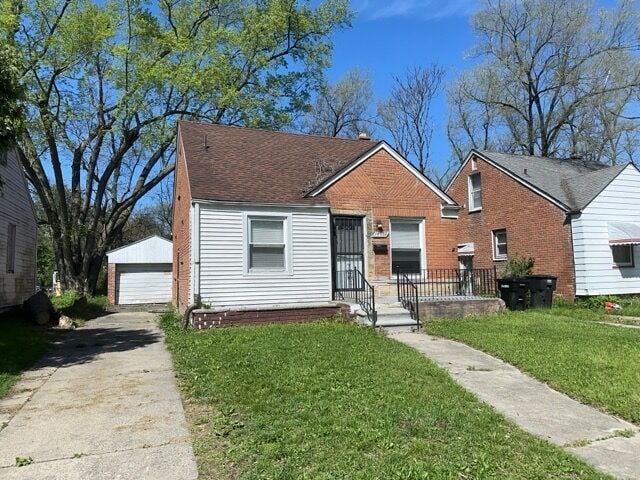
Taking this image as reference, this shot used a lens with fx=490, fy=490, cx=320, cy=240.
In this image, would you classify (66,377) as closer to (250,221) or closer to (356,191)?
(250,221)

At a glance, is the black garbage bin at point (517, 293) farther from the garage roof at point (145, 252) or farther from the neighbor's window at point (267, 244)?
the garage roof at point (145, 252)

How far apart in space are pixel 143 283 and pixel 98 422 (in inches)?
819

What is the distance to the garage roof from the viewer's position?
24766 millimetres

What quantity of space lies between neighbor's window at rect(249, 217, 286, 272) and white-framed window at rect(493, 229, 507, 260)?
10.7 m

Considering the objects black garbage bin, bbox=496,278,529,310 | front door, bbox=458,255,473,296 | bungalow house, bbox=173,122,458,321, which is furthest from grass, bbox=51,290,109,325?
black garbage bin, bbox=496,278,529,310

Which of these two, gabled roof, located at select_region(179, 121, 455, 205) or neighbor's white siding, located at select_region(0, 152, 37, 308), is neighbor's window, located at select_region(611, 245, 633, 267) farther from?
neighbor's white siding, located at select_region(0, 152, 37, 308)

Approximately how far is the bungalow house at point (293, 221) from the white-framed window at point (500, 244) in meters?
5.95

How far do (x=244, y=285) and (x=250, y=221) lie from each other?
5.41 feet

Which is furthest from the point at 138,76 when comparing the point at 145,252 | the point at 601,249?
the point at 601,249

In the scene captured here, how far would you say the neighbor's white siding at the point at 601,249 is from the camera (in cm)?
Answer: 1580

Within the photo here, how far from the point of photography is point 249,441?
4.50 m

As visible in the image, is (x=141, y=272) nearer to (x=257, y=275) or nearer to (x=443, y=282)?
(x=257, y=275)

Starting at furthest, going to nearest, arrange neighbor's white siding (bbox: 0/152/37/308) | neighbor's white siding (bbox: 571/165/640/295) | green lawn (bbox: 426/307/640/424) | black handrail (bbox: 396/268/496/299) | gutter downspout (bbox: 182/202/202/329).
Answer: neighbor's white siding (bbox: 571/165/640/295) → neighbor's white siding (bbox: 0/152/37/308) → black handrail (bbox: 396/268/496/299) → gutter downspout (bbox: 182/202/202/329) → green lawn (bbox: 426/307/640/424)

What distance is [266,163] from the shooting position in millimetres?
14547
